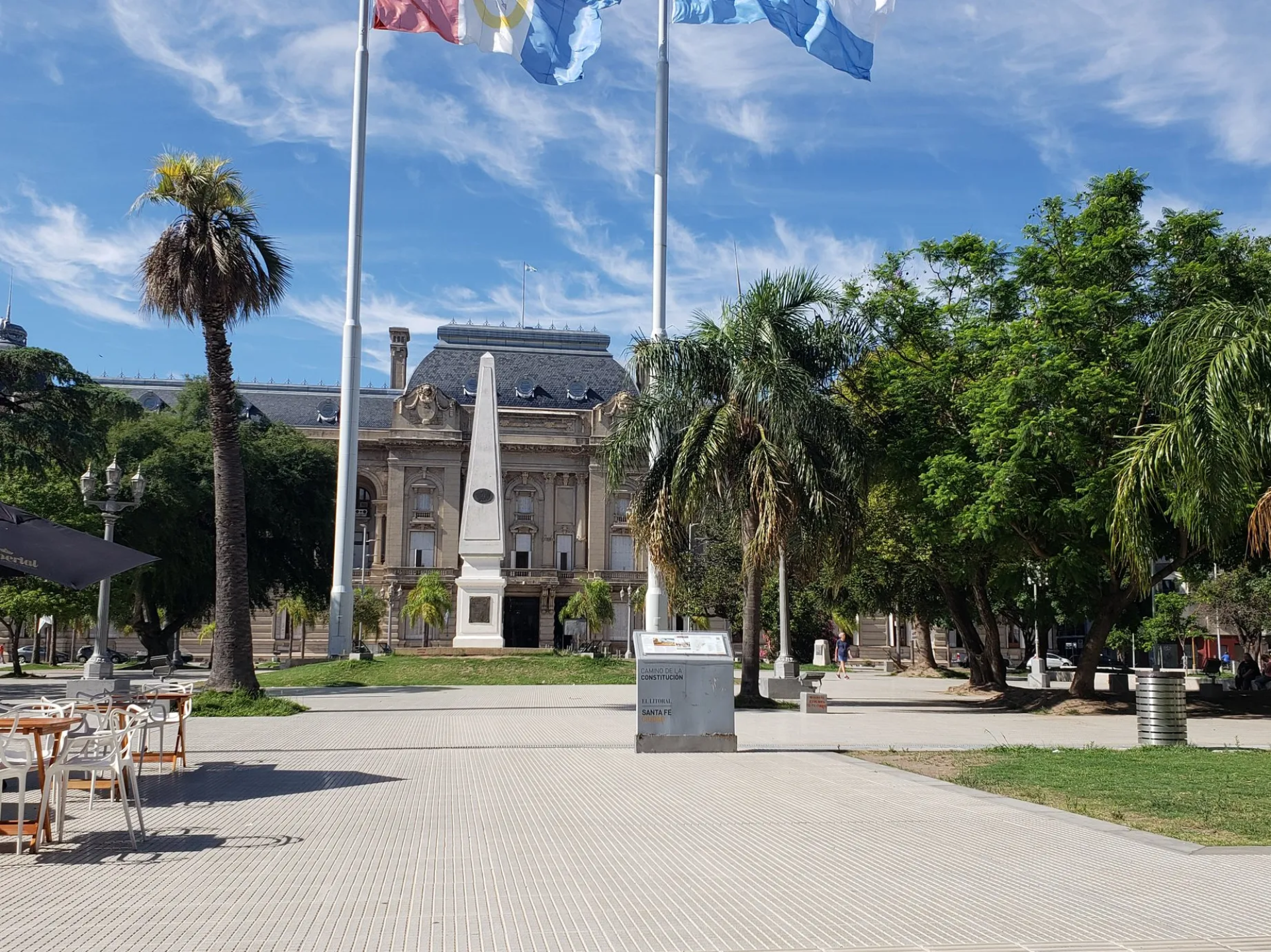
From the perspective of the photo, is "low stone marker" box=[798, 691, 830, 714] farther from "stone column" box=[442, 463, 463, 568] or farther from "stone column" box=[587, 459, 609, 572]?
"stone column" box=[442, 463, 463, 568]

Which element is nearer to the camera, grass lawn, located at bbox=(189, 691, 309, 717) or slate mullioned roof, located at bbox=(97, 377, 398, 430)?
grass lawn, located at bbox=(189, 691, 309, 717)

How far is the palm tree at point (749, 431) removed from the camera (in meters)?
21.6

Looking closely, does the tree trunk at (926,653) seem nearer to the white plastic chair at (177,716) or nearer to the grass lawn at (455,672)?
the grass lawn at (455,672)

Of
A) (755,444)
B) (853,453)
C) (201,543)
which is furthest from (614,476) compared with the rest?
(201,543)

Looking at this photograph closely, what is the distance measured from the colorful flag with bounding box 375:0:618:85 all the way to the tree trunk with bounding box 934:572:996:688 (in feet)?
51.8

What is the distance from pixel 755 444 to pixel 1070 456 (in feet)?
20.1

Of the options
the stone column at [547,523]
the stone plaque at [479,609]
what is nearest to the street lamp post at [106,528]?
the stone plaque at [479,609]

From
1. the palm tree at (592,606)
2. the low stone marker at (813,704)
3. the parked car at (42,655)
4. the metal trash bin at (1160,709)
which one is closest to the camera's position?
the metal trash bin at (1160,709)

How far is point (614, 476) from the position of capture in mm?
23125

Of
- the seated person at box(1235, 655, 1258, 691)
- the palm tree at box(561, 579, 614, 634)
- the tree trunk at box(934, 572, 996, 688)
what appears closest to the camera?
the tree trunk at box(934, 572, 996, 688)

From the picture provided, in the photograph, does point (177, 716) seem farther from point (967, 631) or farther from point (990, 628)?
point (967, 631)

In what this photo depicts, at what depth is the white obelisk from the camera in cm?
4278

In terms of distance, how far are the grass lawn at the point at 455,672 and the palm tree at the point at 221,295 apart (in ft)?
36.0

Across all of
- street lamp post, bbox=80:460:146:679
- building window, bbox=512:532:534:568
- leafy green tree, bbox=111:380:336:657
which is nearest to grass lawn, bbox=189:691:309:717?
street lamp post, bbox=80:460:146:679
